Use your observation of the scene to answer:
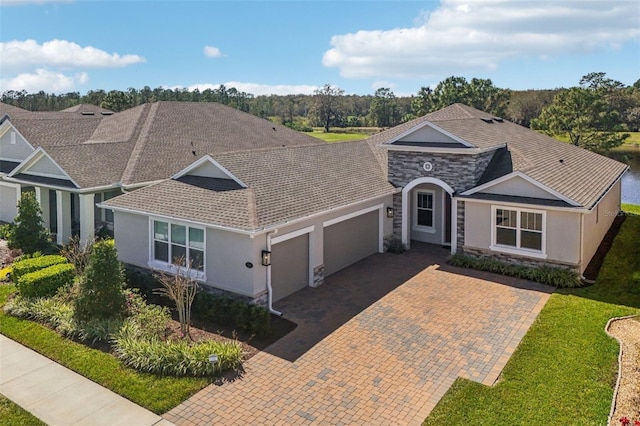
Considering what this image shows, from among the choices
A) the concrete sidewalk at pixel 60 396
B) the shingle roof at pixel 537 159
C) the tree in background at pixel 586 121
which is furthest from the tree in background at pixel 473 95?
the concrete sidewalk at pixel 60 396

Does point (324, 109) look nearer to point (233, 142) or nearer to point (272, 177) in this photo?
point (233, 142)

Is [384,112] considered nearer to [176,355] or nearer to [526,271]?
[526,271]

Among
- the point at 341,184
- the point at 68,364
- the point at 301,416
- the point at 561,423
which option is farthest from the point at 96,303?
the point at 561,423

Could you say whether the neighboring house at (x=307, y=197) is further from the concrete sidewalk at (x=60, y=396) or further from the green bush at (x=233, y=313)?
the concrete sidewalk at (x=60, y=396)

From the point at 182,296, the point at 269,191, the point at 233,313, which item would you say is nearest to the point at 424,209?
the point at 269,191

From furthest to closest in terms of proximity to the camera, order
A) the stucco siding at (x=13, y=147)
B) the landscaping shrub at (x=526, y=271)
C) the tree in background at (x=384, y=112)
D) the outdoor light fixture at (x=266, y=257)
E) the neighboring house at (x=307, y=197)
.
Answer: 1. the tree in background at (x=384, y=112)
2. the stucco siding at (x=13, y=147)
3. the landscaping shrub at (x=526, y=271)
4. the neighboring house at (x=307, y=197)
5. the outdoor light fixture at (x=266, y=257)

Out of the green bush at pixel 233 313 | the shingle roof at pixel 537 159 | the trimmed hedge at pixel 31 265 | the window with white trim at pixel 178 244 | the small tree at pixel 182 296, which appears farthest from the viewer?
the shingle roof at pixel 537 159

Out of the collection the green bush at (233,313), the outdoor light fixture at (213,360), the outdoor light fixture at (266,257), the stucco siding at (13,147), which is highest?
the stucco siding at (13,147)
